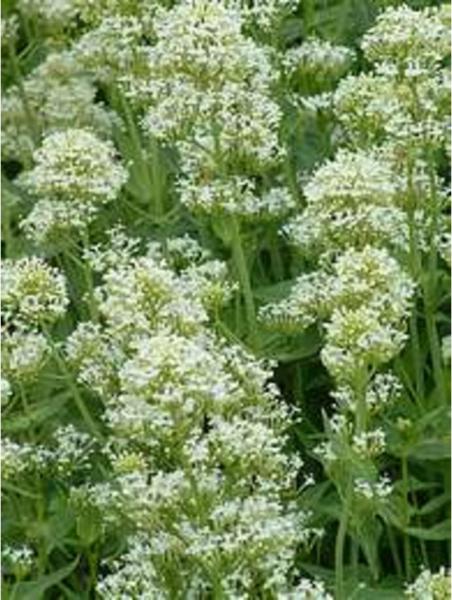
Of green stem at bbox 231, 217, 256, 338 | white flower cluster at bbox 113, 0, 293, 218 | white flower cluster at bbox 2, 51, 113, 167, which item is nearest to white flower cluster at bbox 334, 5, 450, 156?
white flower cluster at bbox 113, 0, 293, 218

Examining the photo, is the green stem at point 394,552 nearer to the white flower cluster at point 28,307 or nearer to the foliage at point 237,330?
the foliage at point 237,330

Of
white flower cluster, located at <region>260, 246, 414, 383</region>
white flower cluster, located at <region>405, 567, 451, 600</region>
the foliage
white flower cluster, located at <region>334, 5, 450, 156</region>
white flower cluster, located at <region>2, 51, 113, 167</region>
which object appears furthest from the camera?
white flower cluster, located at <region>2, 51, 113, 167</region>

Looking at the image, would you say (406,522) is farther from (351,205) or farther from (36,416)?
(36,416)

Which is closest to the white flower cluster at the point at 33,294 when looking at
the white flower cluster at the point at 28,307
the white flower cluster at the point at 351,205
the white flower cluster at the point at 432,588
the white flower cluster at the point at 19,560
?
the white flower cluster at the point at 28,307

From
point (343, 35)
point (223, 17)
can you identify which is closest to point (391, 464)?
point (223, 17)

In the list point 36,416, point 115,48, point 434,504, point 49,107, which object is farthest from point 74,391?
point 49,107

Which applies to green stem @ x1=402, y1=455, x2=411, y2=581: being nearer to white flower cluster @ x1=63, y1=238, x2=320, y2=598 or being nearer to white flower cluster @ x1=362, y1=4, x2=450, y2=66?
white flower cluster @ x1=63, y1=238, x2=320, y2=598
